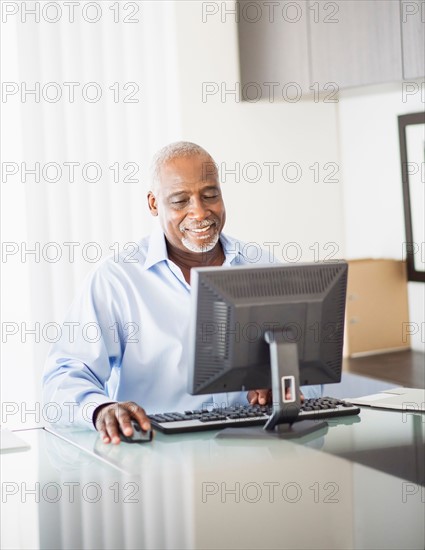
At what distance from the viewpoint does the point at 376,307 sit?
416 centimetres

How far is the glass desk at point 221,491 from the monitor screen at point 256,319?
16 cm

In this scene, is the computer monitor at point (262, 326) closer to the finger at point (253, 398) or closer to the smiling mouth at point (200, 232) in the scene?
the finger at point (253, 398)

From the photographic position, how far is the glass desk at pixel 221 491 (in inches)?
62.4

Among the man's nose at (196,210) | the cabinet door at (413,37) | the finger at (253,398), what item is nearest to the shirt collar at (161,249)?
the man's nose at (196,210)

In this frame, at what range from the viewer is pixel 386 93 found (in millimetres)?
4164

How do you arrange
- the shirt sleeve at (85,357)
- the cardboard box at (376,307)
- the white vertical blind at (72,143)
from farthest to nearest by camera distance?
1. the cardboard box at (376,307)
2. the white vertical blind at (72,143)
3. the shirt sleeve at (85,357)

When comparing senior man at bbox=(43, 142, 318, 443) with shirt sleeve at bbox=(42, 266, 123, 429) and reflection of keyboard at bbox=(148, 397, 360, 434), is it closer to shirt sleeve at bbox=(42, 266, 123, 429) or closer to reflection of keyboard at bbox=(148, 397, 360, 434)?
shirt sleeve at bbox=(42, 266, 123, 429)

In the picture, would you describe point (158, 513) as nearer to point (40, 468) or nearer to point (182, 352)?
point (40, 468)

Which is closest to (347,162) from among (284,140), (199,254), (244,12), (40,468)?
(284,140)

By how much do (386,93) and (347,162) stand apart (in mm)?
457

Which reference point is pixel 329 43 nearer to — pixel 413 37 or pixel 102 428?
pixel 413 37

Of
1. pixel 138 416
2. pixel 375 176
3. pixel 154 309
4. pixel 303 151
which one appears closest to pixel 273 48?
pixel 303 151

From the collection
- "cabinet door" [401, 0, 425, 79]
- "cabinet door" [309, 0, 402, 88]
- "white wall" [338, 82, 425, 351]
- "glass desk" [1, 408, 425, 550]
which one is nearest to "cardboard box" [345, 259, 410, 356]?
"white wall" [338, 82, 425, 351]

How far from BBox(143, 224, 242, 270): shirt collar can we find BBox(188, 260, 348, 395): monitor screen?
643mm
